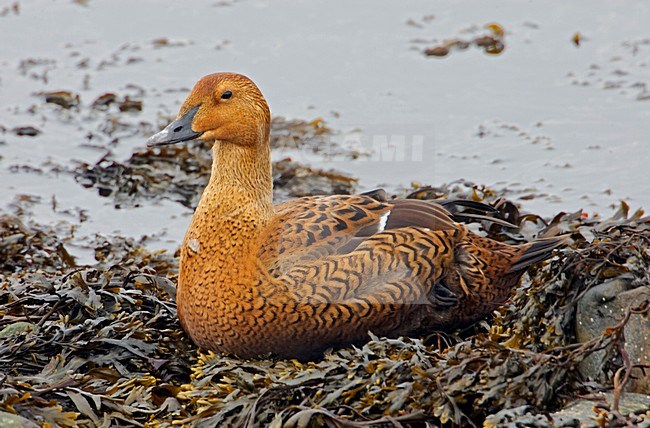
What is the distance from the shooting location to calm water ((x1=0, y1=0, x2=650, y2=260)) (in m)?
7.69

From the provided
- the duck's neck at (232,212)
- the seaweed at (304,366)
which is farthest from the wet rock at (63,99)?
the duck's neck at (232,212)

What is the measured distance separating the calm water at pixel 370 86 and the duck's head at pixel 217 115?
7.84 ft

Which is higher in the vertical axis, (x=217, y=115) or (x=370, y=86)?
(x=217, y=115)

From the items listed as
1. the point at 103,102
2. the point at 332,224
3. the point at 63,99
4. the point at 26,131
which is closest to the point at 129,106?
the point at 103,102

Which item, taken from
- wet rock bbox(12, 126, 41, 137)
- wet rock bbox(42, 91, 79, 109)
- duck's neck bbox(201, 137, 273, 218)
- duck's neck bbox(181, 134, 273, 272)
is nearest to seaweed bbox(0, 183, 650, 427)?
duck's neck bbox(181, 134, 273, 272)

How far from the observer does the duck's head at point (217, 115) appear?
4.60m

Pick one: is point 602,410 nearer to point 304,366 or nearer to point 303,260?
point 304,366

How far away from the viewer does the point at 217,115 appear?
4594 mm

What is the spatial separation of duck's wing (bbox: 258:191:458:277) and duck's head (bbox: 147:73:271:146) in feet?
1.54

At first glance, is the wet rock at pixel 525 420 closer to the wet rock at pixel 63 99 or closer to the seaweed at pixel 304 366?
the seaweed at pixel 304 366

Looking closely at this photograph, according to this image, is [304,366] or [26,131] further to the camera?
[26,131]

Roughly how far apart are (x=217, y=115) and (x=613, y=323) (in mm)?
2064

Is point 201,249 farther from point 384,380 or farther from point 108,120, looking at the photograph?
point 108,120

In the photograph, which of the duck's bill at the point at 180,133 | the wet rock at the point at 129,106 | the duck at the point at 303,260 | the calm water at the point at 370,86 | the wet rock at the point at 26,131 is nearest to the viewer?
the duck at the point at 303,260
